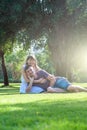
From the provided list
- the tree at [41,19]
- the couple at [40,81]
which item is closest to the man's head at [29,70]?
the couple at [40,81]

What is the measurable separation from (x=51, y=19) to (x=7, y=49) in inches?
423

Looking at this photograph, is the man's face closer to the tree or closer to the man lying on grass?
the man lying on grass

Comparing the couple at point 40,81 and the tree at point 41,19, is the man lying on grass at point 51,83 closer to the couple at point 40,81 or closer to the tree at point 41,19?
the couple at point 40,81

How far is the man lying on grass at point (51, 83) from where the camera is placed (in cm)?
1598

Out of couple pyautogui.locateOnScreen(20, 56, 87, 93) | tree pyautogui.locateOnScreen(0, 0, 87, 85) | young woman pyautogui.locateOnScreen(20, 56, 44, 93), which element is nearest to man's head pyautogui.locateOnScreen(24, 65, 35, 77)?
couple pyautogui.locateOnScreen(20, 56, 87, 93)

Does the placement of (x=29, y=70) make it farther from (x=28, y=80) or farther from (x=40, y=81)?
(x=40, y=81)

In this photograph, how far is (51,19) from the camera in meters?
29.5

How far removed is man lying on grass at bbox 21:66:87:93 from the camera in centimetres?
1598

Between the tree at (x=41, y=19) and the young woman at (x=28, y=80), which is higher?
the tree at (x=41, y=19)

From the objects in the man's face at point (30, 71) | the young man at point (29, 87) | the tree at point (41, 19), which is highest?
the tree at point (41, 19)

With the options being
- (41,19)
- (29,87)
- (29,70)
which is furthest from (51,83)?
(41,19)

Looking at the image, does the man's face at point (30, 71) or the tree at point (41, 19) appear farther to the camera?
the tree at point (41, 19)

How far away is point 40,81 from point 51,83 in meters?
0.46

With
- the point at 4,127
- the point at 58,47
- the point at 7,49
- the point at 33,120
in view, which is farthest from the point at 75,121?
the point at 7,49
